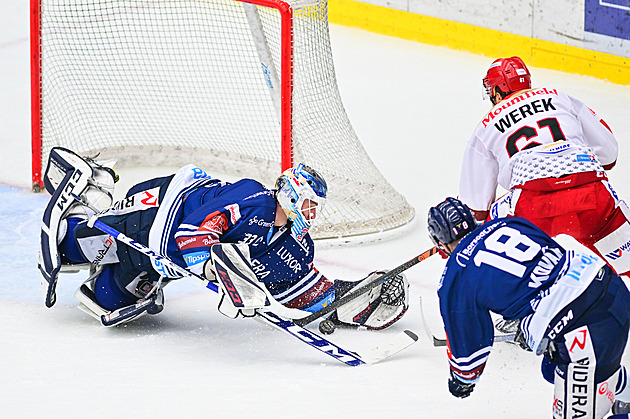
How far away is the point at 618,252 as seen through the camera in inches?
147

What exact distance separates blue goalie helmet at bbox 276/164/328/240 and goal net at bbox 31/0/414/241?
4.34 feet

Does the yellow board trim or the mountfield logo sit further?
the yellow board trim

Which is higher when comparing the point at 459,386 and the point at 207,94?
the point at 459,386

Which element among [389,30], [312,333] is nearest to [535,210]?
[312,333]

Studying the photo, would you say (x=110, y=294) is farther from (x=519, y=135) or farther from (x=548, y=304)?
(x=548, y=304)

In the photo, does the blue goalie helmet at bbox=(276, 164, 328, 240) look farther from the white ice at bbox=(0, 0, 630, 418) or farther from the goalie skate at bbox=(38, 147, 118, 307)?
the goalie skate at bbox=(38, 147, 118, 307)

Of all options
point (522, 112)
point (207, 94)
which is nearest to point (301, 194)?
point (522, 112)

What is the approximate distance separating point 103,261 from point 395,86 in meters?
4.08

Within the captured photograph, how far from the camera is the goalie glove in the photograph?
4.06m

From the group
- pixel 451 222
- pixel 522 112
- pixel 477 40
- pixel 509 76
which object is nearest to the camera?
pixel 451 222

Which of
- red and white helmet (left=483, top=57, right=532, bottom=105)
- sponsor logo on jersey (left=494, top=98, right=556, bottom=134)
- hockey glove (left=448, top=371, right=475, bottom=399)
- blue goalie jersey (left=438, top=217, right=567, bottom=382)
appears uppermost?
red and white helmet (left=483, top=57, right=532, bottom=105)

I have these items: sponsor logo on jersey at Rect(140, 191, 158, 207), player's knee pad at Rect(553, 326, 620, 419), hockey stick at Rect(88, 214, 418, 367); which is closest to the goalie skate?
sponsor logo on jersey at Rect(140, 191, 158, 207)

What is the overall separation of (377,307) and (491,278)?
1.39m

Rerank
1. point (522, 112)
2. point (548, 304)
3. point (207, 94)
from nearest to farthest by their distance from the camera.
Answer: point (548, 304), point (522, 112), point (207, 94)
